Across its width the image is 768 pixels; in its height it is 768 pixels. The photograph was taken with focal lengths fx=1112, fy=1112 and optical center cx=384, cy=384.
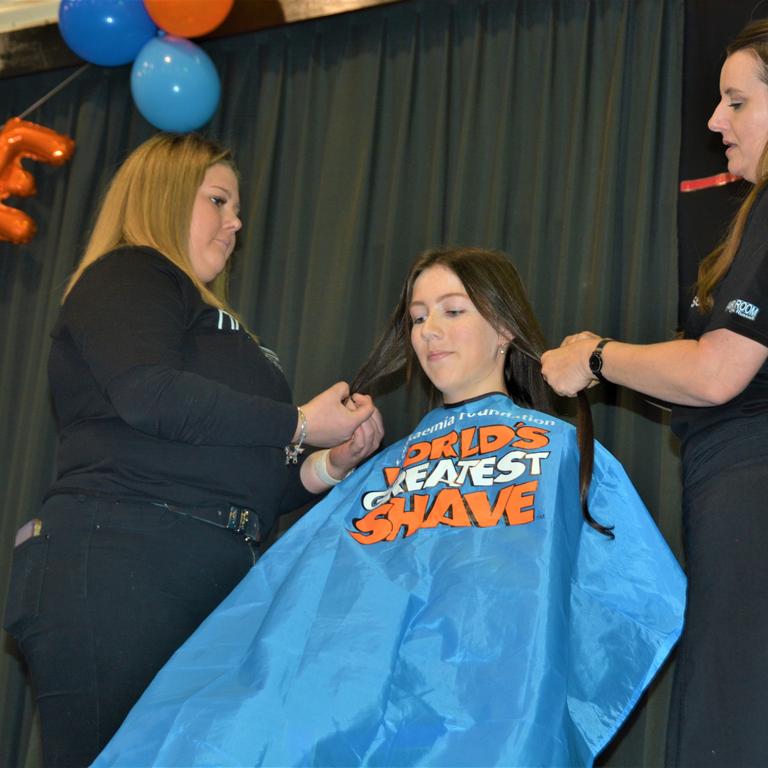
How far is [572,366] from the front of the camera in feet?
6.24

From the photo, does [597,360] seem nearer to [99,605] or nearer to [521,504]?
[521,504]

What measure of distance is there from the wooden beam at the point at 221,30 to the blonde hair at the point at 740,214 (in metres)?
1.62

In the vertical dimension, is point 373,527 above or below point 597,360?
below

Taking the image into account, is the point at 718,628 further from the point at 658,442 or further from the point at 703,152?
the point at 703,152

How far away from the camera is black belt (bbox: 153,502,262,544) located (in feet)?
5.89

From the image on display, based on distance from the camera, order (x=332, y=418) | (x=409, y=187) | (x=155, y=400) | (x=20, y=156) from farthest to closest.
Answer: (x=20, y=156), (x=409, y=187), (x=332, y=418), (x=155, y=400)

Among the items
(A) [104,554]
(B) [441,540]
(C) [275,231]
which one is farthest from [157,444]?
(C) [275,231]

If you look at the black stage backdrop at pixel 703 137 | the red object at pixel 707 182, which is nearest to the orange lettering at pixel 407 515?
the black stage backdrop at pixel 703 137

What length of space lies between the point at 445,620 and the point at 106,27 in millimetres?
2201

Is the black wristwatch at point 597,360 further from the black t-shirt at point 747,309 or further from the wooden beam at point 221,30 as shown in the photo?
the wooden beam at point 221,30

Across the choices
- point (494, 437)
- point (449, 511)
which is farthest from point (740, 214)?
point (449, 511)

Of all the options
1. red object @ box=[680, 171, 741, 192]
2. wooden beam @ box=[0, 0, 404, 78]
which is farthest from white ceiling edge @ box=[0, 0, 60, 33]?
red object @ box=[680, 171, 741, 192]

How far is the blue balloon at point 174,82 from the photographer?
123 inches

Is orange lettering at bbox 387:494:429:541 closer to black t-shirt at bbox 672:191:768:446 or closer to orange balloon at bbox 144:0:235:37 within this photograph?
black t-shirt at bbox 672:191:768:446
